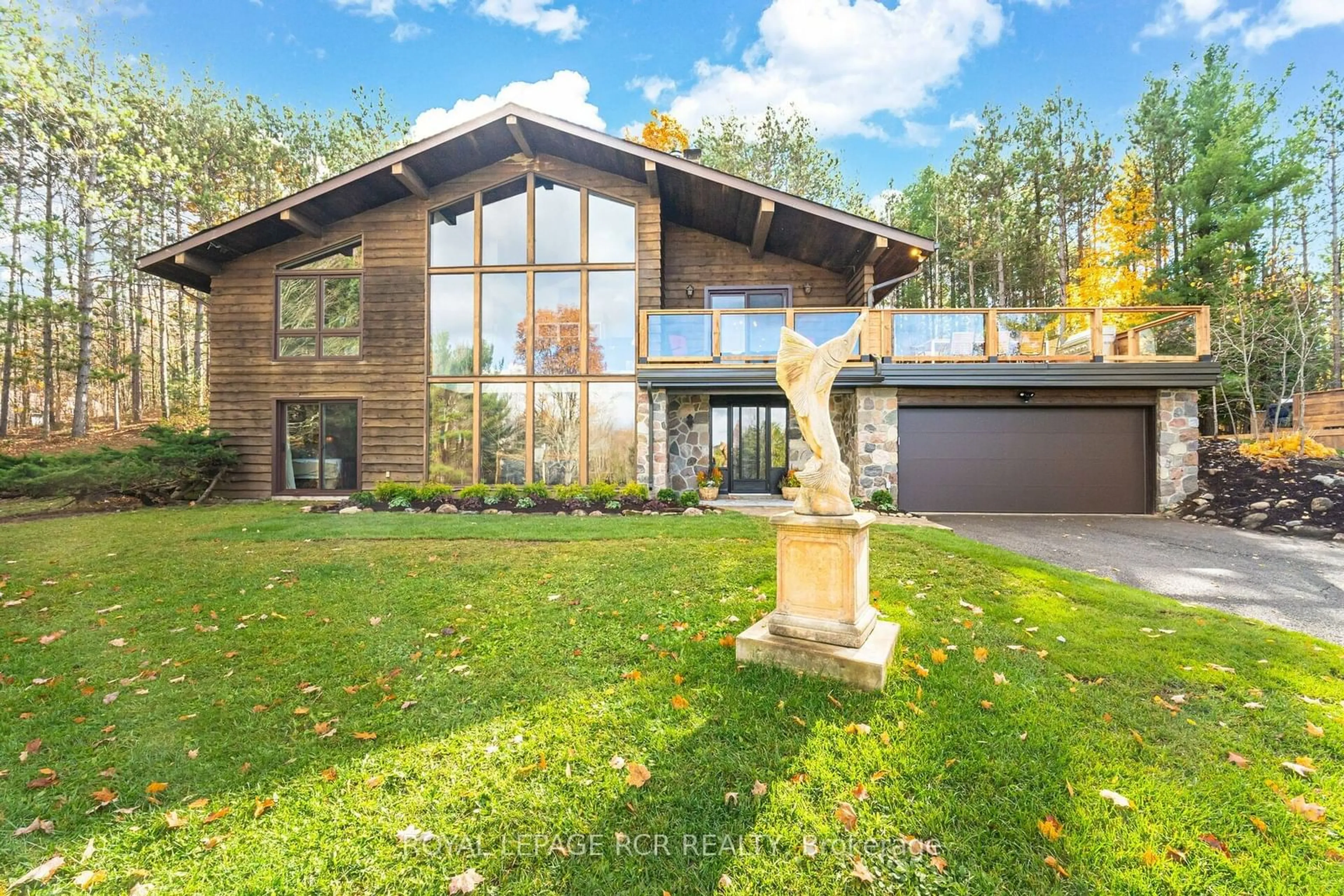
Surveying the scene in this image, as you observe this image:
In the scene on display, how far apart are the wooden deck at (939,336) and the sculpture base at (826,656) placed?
260 inches

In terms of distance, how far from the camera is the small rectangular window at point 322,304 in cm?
1066

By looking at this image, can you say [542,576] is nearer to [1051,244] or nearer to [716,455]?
[716,455]

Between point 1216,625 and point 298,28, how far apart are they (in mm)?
22055

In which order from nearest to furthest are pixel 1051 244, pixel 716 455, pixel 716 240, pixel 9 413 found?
1. pixel 716 455
2. pixel 716 240
3. pixel 1051 244
4. pixel 9 413

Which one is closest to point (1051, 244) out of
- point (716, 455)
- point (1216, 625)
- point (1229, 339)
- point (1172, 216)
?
point (1172, 216)

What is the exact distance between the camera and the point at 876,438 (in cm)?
955

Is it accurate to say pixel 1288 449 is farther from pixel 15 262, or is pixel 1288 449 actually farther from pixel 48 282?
pixel 15 262

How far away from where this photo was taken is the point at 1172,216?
16672 mm

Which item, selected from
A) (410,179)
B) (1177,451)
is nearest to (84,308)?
(410,179)

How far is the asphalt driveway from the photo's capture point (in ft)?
14.8

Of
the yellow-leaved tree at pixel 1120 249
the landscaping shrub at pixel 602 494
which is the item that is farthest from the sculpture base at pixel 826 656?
the yellow-leaved tree at pixel 1120 249

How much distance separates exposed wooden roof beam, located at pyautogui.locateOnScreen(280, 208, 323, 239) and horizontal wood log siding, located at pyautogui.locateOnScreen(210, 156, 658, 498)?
0.45 ft

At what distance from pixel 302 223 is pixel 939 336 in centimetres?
1211

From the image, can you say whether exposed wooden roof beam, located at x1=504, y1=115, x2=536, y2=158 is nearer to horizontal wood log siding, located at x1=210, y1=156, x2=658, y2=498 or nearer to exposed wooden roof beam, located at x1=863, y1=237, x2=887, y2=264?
horizontal wood log siding, located at x1=210, y1=156, x2=658, y2=498
